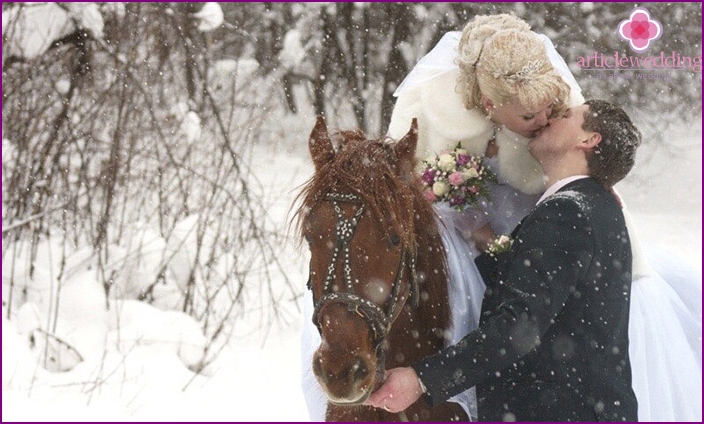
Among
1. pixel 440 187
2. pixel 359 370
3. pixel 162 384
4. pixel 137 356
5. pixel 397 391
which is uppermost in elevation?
pixel 440 187

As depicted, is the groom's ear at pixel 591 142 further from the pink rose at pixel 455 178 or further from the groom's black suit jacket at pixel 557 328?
the pink rose at pixel 455 178

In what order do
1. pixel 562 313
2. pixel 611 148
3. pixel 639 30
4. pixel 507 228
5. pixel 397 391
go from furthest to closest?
pixel 639 30 < pixel 507 228 < pixel 611 148 < pixel 562 313 < pixel 397 391

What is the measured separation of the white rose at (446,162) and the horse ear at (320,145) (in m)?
0.42

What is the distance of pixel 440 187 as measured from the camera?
2.26 m

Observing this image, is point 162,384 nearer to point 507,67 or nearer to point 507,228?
point 507,228

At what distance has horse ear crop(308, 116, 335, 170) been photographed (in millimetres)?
2055

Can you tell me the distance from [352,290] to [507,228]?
0.81 meters

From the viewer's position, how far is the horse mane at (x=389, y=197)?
1.90m

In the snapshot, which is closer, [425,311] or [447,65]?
[425,311]

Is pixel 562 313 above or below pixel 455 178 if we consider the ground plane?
below

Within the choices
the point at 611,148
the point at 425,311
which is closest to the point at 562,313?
the point at 425,311

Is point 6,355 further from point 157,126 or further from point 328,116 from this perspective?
point 328,116

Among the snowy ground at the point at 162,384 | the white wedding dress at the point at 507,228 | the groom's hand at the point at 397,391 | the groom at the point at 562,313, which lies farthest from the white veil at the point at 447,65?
the snowy ground at the point at 162,384

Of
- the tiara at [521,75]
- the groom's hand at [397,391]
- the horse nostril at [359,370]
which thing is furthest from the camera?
the tiara at [521,75]
